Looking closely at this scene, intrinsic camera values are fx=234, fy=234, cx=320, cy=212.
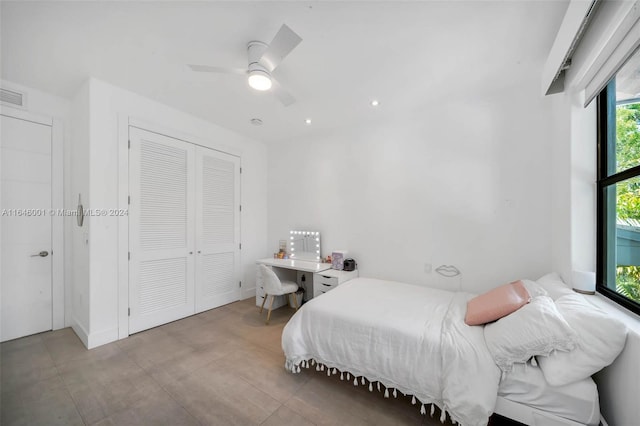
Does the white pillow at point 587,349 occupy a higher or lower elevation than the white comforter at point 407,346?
Answer: higher

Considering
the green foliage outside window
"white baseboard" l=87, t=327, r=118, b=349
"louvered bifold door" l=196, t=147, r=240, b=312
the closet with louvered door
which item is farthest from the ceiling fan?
"white baseboard" l=87, t=327, r=118, b=349

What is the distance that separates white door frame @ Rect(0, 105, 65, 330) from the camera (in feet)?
9.16

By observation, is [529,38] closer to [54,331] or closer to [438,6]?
[438,6]

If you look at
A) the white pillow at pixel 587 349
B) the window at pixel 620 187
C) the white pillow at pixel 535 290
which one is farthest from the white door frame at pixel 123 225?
the window at pixel 620 187

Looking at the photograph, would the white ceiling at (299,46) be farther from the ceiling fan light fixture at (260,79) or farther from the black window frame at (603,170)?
the black window frame at (603,170)

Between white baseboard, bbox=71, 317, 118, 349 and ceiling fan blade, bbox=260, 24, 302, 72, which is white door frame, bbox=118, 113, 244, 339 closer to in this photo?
white baseboard, bbox=71, 317, 118, 349

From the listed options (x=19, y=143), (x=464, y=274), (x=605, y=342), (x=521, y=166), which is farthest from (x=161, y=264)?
(x=521, y=166)

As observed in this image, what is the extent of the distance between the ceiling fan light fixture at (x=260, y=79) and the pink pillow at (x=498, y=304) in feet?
7.91

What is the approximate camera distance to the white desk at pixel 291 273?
10.7ft

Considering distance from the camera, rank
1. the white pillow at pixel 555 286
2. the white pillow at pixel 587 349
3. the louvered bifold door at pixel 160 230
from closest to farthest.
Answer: the white pillow at pixel 587 349, the white pillow at pixel 555 286, the louvered bifold door at pixel 160 230

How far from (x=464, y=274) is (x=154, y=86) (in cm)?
403

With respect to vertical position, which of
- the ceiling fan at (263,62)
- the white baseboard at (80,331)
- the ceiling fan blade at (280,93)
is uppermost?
the ceiling fan at (263,62)

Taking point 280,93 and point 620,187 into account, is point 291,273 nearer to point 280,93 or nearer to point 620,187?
point 280,93

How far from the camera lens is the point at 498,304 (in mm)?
1645
